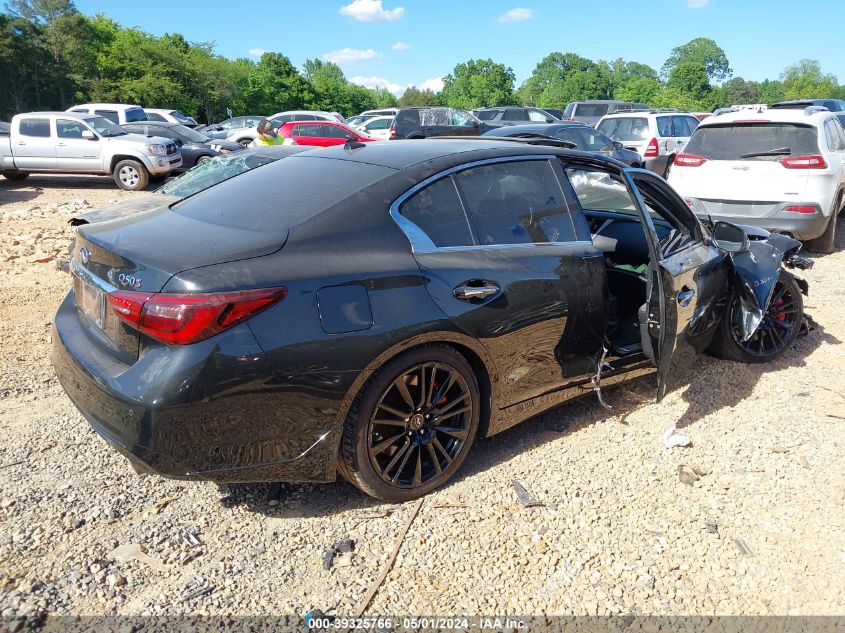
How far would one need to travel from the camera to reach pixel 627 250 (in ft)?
15.1

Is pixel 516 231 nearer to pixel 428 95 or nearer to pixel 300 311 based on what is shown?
pixel 300 311

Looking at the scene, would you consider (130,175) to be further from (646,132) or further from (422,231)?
(422,231)

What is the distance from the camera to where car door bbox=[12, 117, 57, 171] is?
15023 millimetres

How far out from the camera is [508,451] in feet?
11.8

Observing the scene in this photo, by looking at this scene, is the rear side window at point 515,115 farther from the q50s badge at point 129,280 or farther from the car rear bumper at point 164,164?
the q50s badge at point 129,280

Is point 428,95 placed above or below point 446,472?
above

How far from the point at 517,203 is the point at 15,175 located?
664 inches

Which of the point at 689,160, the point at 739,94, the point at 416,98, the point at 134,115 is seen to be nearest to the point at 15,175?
the point at 134,115

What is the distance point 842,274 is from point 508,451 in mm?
6088

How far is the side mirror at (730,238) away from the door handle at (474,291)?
2.05m

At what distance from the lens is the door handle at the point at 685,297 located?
381 cm

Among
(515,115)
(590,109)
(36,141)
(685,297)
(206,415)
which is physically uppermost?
(590,109)

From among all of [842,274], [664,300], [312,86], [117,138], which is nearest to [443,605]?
[664,300]

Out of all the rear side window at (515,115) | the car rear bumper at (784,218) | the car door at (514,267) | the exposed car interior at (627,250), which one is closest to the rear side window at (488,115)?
the rear side window at (515,115)
